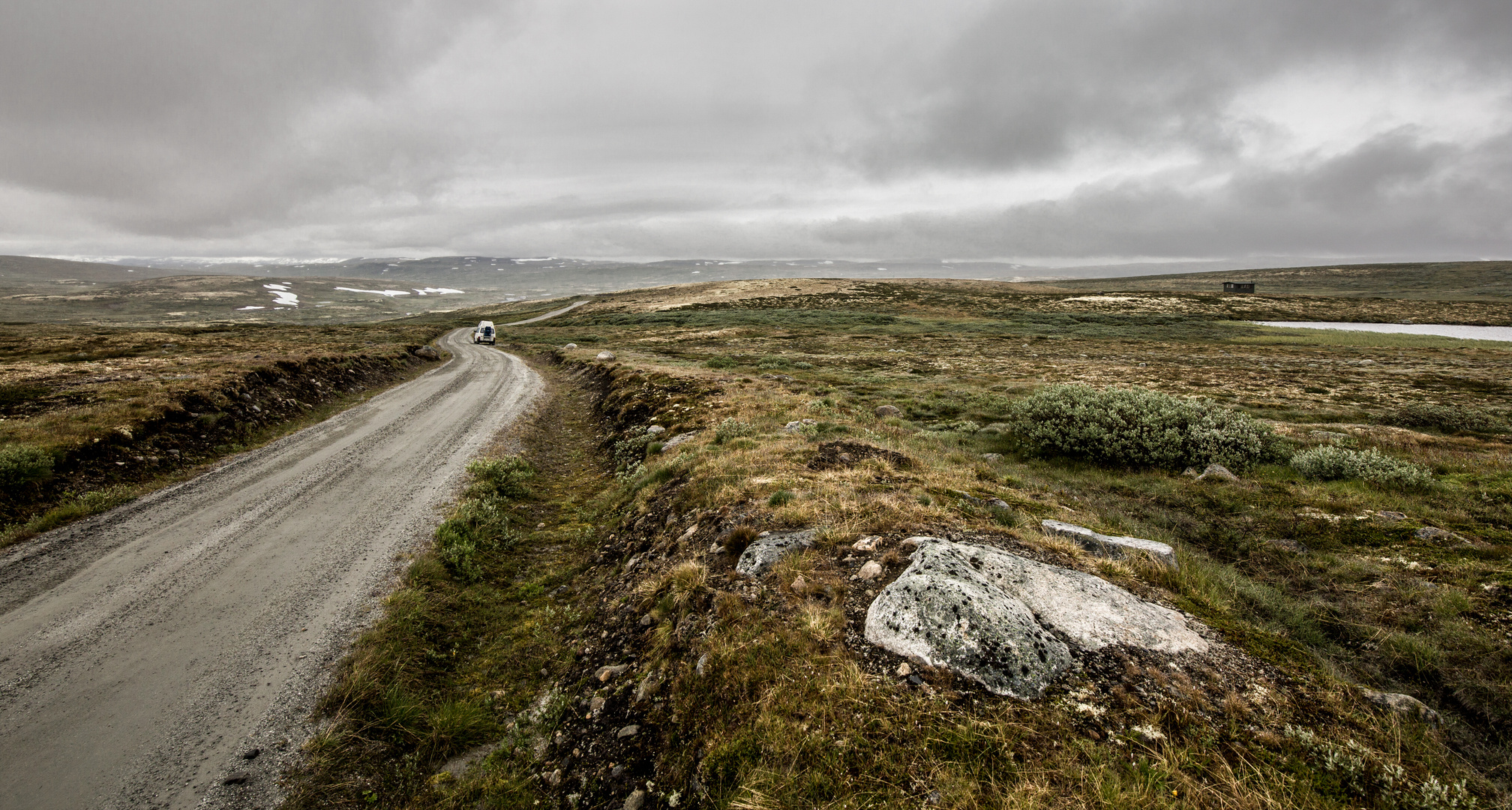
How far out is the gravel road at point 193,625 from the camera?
214 inches

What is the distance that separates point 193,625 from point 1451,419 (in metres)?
34.3

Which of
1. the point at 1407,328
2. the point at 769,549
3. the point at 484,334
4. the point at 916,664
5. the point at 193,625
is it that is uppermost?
the point at 1407,328

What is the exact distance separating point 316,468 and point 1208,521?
70.0 feet

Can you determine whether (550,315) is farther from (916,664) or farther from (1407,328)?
(1407,328)

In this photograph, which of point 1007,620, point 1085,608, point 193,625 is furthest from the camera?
point 193,625

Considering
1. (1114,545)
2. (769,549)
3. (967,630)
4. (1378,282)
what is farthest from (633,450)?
(1378,282)

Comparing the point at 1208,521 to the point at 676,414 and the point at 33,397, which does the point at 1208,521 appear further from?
the point at 33,397

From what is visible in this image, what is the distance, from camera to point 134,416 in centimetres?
1551

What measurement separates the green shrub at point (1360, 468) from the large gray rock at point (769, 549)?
1258cm

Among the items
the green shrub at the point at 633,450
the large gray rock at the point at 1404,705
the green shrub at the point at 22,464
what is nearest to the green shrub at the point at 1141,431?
the large gray rock at the point at 1404,705

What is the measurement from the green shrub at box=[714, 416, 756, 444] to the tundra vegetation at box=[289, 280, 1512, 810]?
0.16m

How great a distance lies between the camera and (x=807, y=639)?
5602 mm

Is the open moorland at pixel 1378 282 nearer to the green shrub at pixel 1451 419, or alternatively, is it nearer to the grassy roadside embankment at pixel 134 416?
the green shrub at pixel 1451 419

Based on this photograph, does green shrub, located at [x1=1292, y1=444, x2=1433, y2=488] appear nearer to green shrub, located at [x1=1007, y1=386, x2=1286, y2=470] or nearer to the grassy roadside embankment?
green shrub, located at [x1=1007, y1=386, x2=1286, y2=470]
